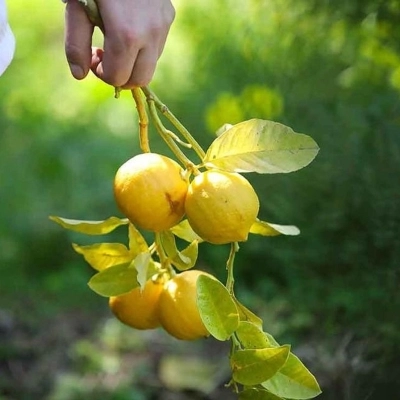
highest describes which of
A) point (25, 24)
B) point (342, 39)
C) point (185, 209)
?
point (185, 209)

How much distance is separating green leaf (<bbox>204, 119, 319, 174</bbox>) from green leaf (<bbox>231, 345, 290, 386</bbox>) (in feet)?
0.57

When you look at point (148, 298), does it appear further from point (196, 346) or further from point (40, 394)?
point (196, 346)

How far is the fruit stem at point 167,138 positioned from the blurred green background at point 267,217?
0.61 m

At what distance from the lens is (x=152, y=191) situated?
99 centimetres

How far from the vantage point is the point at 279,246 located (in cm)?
238

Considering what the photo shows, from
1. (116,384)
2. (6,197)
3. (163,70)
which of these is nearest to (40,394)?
(116,384)

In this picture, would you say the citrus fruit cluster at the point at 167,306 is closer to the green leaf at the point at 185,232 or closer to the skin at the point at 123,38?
the green leaf at the point at 185,232

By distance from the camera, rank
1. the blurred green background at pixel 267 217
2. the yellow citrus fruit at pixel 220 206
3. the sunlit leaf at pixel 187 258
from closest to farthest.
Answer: the yellow citrus fruit at pixel 220 206
the sunlit leaf at pixel 187 258
the blurred green background at pixel 267 217

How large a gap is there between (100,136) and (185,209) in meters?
2.61

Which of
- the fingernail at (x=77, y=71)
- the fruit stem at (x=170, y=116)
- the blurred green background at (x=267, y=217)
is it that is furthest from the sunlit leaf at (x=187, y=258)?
the blurred green background at (x=267, y=217)

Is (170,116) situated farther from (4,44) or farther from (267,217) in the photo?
(267,217)

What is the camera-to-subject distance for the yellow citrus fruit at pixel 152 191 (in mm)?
991

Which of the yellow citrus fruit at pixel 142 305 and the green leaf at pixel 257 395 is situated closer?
the green leaf at pixel 257 395

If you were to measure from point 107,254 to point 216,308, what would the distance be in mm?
228
